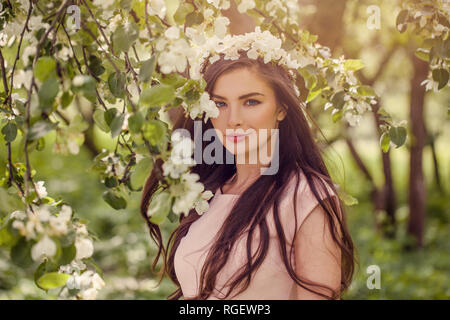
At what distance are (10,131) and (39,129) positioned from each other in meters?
0.46

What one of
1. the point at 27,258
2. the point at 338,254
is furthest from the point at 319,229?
the point at 27,258

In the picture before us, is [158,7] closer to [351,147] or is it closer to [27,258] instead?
[27,258]

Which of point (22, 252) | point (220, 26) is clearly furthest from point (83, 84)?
point (220, 26)

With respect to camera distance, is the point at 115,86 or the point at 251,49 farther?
the point at 251,49

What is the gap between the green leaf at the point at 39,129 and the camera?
1.22 metres

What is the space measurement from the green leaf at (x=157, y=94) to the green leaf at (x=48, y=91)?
0.21m

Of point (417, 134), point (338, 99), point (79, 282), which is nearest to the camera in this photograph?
point (79, 282)

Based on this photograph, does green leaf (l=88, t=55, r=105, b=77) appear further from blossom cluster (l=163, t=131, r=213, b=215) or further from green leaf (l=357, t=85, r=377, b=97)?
green leaf (l=357, t=85, r=377, b=97)

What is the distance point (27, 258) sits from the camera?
1231 millimetres

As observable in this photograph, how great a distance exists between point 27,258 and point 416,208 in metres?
7.29

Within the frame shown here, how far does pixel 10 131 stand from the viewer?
162 cm

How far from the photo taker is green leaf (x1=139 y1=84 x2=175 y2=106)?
1285 mm

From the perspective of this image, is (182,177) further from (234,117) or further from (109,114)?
(234,117)
